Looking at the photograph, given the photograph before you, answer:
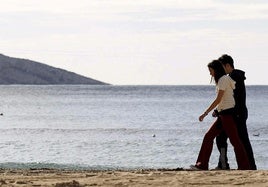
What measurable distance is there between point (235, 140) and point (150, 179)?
2053 millimetres

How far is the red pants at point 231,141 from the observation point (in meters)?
13.0

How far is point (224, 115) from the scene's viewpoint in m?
13.1

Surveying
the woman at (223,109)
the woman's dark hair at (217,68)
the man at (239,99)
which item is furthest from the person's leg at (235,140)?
the woman's dark hair at (217,68)

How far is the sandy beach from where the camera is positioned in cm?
1114

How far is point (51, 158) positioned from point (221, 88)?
1673 cm

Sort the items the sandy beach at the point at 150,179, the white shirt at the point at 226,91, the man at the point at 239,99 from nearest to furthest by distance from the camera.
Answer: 1. the sandy beach at the point at 150,179
2. the white shirt at the point at 226,91
3. the man at the point at 239,99

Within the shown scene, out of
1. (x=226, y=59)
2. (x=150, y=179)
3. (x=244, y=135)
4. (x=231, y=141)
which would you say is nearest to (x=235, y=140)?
(x=231, y=141)

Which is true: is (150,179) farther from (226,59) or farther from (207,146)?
(226,59)

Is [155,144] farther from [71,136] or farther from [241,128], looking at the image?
[241,128]

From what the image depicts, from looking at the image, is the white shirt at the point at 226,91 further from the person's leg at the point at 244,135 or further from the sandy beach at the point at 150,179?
the sandy beach at the point at 150,179

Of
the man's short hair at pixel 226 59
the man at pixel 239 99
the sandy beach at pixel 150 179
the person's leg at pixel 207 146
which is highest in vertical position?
the man's short hair at pixel 226 59

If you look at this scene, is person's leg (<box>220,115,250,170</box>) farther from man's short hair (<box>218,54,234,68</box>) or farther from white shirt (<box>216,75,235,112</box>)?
man's short hair (<box>218,54,234,68</box>)

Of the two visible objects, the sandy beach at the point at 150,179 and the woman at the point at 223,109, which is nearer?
the sandy beach at the point at 150,179

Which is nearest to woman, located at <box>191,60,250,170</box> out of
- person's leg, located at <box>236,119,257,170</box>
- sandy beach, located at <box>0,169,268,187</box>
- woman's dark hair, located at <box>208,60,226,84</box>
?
woman's dark hair, located at <box>208,60,226,84</box>
